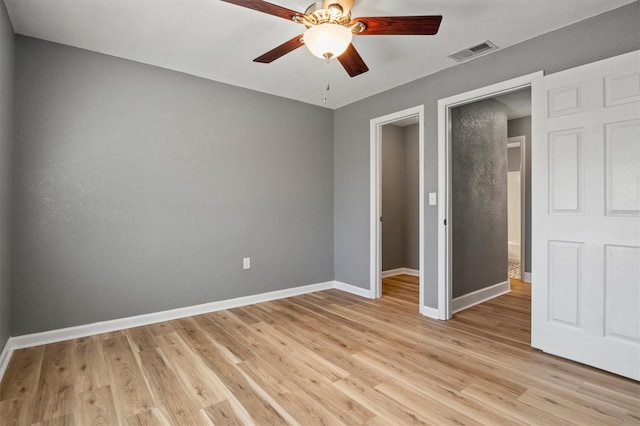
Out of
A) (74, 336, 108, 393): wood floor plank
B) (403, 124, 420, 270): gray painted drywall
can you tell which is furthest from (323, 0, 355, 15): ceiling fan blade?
(403, 124, 420, 270): gray painted drywall

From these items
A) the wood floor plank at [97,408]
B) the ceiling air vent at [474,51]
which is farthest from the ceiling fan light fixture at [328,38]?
the wood floor plank at [97,408]

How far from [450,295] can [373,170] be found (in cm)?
168

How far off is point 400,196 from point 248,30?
3862mm

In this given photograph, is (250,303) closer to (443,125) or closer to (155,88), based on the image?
(155,88)

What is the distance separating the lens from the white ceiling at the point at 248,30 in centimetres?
225

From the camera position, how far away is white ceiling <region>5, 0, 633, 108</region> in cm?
225

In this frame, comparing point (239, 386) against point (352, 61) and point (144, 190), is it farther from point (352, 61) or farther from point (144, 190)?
point (352, 61)

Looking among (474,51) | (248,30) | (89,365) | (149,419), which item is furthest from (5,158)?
(474,51)

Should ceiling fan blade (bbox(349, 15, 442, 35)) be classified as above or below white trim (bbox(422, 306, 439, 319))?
above

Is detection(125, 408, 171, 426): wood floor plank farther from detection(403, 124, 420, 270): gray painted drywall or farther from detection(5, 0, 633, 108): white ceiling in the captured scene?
detection(403, 124, 420, 270): gray painted drywall

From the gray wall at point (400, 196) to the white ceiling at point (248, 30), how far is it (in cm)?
214

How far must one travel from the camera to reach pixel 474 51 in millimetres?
2850

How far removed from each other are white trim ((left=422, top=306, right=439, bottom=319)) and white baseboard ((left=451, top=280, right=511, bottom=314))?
10.2 inches

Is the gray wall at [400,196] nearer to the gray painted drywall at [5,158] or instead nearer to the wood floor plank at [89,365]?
the wood floor plank at [89,365]
